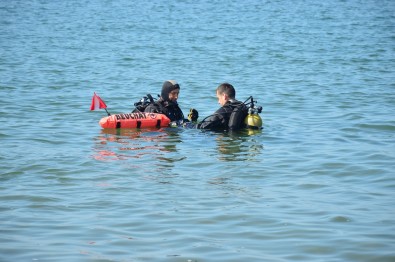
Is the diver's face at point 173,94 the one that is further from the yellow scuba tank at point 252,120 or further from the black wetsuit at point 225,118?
the yellow scuba tank at point 252,120


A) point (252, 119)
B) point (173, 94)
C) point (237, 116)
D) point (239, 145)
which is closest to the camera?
point (239, 145)

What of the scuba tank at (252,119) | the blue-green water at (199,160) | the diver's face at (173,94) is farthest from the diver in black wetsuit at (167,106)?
the scuba tank at (252,119)

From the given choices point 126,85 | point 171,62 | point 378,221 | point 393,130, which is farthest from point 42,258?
point 171,62

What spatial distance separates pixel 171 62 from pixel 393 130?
36.0ft

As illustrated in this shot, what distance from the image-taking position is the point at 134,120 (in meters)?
11.8

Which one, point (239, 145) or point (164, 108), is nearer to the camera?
point (239, 145)

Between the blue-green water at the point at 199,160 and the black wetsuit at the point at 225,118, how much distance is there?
8.8 inches

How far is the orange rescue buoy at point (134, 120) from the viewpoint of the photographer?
1183cm

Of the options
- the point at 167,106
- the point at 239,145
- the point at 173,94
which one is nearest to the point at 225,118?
the point at 239,145

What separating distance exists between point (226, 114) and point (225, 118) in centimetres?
7

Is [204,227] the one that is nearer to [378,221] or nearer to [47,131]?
[378,221]

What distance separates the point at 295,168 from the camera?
963 cm

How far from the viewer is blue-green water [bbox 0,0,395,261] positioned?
22.0 ft

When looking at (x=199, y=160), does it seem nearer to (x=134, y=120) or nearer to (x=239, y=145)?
(x=239, y=145)
